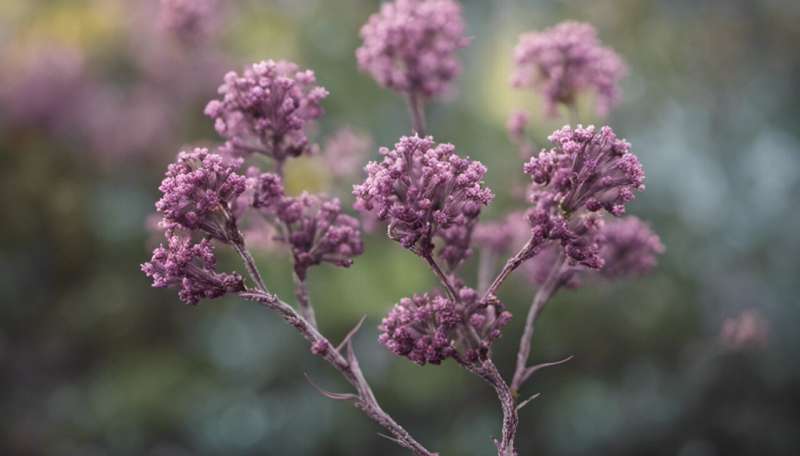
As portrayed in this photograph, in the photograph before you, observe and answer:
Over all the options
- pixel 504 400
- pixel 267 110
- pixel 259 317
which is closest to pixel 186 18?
pixel 267 110

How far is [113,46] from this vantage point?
7234mm

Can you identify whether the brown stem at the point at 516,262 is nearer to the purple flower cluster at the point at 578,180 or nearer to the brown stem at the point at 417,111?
the purple flower cluster at the point at 578,180

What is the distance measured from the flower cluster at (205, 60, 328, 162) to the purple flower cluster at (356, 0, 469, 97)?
0.36 meters

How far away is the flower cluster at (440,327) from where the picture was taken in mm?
1532

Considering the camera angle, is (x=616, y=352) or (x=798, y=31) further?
(x=798, y=31)

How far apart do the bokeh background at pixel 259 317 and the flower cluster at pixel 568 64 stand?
135 inches

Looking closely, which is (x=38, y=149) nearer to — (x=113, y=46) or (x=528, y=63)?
(x=113, y=46)

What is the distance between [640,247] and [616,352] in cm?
463

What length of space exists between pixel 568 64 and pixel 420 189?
1.06 metres

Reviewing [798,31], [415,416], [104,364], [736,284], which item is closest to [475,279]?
[415,416]

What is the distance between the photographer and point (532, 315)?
71.5 inches

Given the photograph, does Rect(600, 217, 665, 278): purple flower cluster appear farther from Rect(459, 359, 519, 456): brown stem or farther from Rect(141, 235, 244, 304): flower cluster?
Rect(141, 235, 244, 304): flower cluster

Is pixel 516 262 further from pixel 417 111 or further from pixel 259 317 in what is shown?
pixel 259 317

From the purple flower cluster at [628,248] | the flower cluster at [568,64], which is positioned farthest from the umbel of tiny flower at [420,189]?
the flower cluster at [568,64]
